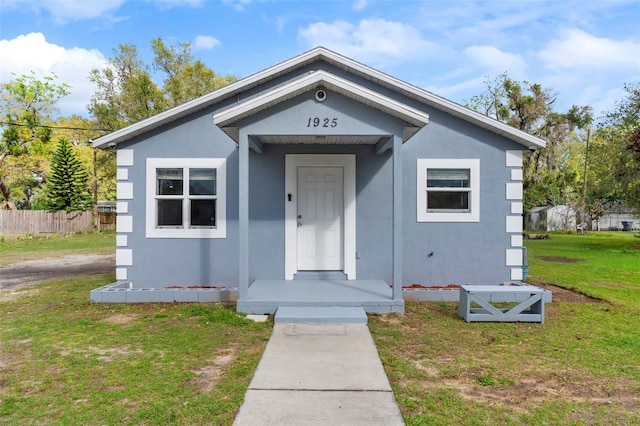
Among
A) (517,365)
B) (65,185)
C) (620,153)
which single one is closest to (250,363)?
(517,365)

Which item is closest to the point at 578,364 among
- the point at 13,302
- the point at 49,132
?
the point at 13,302

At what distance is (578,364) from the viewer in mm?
4109

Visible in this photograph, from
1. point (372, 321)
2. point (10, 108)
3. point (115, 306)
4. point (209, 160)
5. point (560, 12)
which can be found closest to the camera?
point (372, 321)

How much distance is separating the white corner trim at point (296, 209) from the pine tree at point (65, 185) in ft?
78.0

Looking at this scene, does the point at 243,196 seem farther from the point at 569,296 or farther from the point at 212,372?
the point at 569,296

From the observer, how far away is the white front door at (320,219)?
7.71 meters

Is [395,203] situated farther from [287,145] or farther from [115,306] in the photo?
[115,306]

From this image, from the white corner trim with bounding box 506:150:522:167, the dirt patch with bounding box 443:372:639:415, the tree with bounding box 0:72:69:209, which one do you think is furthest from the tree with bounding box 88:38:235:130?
the dirt patch with bounding box 443:372:639:415

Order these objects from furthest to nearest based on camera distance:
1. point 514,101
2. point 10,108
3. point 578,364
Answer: point 10,108 → point 514,101 → point 578,364

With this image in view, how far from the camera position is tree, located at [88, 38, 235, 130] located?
24.9 meters

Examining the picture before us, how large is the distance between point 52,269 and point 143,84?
16.6 metres

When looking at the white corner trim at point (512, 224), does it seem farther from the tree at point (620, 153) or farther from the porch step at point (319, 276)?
the tree at point (620, 153)

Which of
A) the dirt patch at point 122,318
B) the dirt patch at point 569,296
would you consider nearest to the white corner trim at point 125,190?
the dirt patch at point 122,318

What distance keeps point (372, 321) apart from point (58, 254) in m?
14.0
